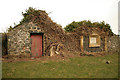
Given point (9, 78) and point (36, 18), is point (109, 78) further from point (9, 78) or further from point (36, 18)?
point (36, 18)

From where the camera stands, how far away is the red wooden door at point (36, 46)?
980cm

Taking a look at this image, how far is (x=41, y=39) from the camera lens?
33.0 feet

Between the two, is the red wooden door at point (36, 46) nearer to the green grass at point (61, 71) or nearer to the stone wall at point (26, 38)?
the stone wall at point (26, 38)

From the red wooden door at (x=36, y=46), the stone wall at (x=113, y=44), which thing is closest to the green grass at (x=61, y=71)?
the red wooden door at (x=36, y=46)

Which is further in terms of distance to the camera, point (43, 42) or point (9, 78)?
point (43, 42)

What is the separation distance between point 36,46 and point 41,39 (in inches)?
34.3

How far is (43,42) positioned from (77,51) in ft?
13.5

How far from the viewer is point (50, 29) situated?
10312 mm

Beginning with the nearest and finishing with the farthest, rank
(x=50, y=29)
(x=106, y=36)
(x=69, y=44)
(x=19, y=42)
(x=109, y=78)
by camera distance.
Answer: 1. (x=109, y=78)
2. (x=19, y=42)
3. (x=50, y=29)
4. (x=69, y=44)
5. (x=106, y=36)

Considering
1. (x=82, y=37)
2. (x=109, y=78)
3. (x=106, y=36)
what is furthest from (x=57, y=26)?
(x=109, y=78)

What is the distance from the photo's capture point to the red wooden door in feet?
32.1

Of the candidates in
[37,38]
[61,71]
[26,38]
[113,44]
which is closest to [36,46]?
[37,38]

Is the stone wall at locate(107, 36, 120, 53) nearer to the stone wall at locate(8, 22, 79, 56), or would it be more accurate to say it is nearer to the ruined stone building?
the ruined stone building

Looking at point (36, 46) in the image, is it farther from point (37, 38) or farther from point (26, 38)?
point (26, 38)
